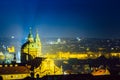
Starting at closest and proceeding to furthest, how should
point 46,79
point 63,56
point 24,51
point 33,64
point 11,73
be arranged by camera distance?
point 46,79
point 11,73
point 33,64
point 24,51
point 63,56

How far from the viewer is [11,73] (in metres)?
72.1

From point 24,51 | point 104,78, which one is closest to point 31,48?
point 24,51

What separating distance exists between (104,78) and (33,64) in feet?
87.0

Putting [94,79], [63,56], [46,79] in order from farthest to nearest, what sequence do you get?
1. [63,56]
2. [46,79]
3. [94,79]

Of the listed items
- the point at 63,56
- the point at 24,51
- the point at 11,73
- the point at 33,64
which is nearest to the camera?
the point at 11,73

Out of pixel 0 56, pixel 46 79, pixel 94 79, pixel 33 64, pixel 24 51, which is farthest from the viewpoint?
pixel 0 56

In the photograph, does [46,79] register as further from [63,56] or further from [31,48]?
[63,56]

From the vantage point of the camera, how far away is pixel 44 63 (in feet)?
251

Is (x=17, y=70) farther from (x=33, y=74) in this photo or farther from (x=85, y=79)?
(x=85, y=79)

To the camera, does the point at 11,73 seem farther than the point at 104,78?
Yes

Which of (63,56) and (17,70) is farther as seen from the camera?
(63,56)

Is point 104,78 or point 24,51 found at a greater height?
point 24,51

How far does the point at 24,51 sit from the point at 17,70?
40.1 feet

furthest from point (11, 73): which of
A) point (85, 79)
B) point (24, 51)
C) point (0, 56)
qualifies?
point (0, 56)
